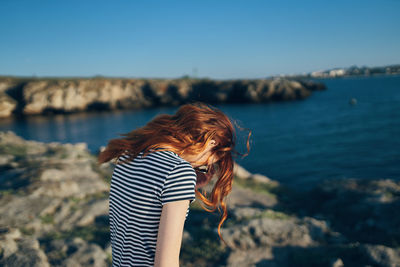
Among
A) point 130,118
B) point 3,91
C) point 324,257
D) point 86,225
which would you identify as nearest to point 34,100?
point 3,91

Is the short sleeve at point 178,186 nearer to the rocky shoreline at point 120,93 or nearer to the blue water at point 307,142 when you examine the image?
the blue water at point 307,142

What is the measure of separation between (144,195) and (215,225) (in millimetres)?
5701

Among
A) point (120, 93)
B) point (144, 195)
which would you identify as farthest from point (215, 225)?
point (120, 93)

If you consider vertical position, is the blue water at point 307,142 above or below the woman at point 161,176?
below

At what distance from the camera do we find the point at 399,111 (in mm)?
42875

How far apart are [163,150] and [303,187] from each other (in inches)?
633

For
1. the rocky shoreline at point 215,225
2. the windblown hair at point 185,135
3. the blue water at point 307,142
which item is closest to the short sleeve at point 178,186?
the windblown hair at point 185,135

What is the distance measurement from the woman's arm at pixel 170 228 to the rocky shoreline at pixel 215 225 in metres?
3.23

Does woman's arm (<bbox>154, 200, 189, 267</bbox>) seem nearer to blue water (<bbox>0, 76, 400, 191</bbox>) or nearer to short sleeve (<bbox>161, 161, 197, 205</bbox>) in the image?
short sleeve (<bbox>161, 161, 197, 205</bbox>)

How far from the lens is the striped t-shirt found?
118cm

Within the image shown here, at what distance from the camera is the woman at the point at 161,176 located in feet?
3.90

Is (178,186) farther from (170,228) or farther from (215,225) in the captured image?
(215,225)

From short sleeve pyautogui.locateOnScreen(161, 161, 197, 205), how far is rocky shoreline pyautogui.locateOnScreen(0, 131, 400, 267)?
325 centimetres

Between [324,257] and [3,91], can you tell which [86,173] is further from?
[3,91]
